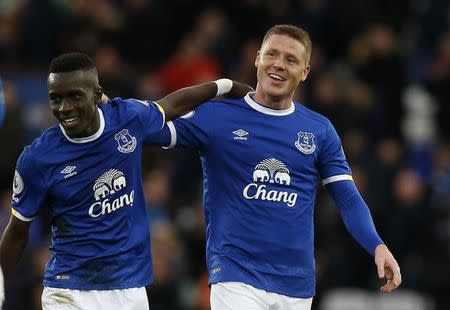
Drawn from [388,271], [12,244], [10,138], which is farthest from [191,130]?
[10,138]

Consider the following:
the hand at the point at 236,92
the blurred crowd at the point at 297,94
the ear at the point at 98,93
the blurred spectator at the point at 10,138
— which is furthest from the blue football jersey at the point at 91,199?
the blurred spectator at the point at 10,138

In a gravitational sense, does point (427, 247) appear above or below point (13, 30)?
below

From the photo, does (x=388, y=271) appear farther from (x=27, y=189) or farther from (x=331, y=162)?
(x=27, y=189)

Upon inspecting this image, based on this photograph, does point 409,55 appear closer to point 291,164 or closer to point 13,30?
point 13,30

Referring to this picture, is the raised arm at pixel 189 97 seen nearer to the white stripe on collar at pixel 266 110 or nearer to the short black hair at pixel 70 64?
the white stripe on collar at pixel 266 110

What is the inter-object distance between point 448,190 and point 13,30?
5.33 metres

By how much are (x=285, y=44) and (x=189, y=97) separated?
65 centimetres

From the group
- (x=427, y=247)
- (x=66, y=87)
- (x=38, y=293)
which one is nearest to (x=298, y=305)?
(x=66, y=87)

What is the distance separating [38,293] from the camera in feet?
38.3

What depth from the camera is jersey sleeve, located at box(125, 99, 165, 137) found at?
7.36 m

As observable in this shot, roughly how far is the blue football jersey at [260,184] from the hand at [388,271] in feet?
1.78

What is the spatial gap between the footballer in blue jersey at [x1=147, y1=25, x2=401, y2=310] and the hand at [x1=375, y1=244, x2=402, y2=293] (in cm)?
8

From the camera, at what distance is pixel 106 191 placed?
282 inches

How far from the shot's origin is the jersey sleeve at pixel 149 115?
7.36 meters
